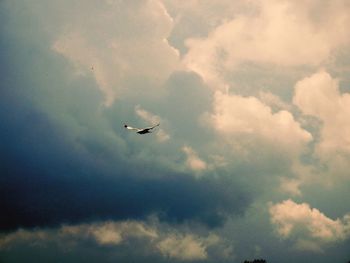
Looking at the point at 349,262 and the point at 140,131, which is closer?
the point at 140,131

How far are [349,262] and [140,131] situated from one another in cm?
19177

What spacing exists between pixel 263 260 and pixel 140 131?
158 metres

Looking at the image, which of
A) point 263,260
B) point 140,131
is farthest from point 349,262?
point 140,131

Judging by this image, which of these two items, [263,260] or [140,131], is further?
[263,260]

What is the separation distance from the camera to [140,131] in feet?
162

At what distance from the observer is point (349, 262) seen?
183 m

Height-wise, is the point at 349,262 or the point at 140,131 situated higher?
the point at 140,131

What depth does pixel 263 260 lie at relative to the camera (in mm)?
175875

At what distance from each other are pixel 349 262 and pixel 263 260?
55.2 metres

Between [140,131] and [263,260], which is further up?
[140,131]

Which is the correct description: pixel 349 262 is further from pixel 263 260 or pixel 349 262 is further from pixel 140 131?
pixel 140 131
